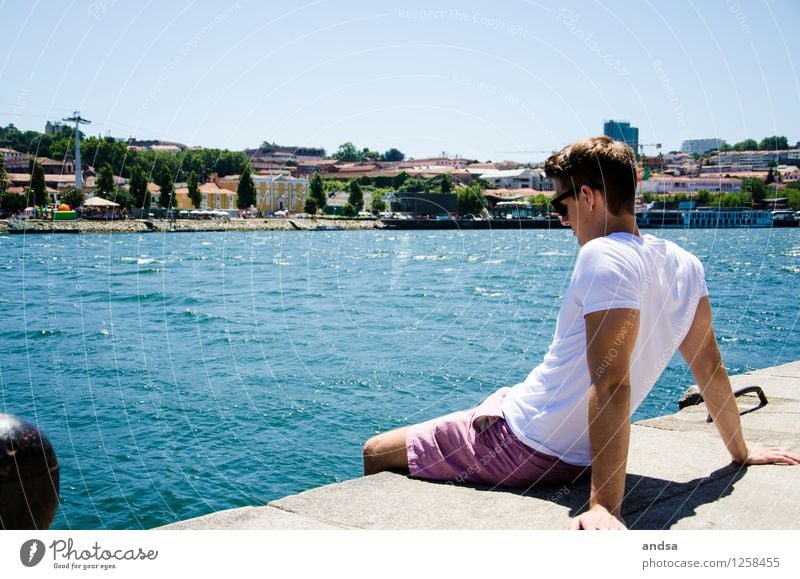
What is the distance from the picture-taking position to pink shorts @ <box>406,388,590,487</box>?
271cm

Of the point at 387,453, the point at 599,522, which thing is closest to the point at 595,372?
the point at 599,522

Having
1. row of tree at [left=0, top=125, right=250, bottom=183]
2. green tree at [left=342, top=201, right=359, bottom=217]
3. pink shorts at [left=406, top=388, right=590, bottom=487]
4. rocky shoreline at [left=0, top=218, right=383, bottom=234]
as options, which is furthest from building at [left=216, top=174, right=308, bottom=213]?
rocky shoreline at [left=0, top=218, right=383, bottom=234]

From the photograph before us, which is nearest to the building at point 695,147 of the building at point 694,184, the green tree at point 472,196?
the green tree at point 472,196

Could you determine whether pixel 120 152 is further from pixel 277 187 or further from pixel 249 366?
pixel 277 187

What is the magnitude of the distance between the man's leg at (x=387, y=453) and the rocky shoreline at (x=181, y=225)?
65.7 meters

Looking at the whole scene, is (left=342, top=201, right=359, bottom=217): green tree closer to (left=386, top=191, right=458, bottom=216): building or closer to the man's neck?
(left=386, top=191, right=458, bottom=216): building

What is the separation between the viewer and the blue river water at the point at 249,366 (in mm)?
7742

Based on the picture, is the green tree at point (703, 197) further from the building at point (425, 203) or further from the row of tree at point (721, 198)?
the building at point (425, 203)

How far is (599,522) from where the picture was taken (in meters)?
2.20

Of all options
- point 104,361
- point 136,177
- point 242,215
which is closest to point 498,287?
point 104,361

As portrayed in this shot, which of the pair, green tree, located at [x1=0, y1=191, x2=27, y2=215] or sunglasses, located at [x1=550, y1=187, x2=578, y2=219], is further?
green tree, located at [x1=0, y1=191, x2=27, y2=215]

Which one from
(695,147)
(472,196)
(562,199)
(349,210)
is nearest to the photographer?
(562,199)

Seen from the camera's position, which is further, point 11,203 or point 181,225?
point 181,225

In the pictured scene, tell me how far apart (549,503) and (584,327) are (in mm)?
652
